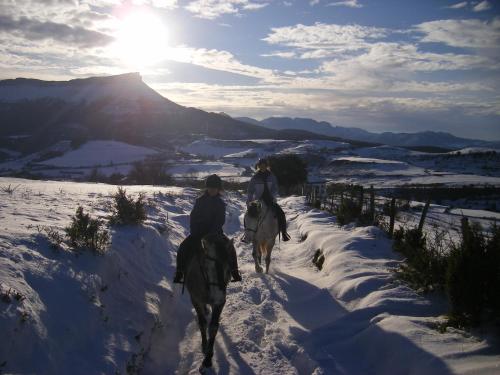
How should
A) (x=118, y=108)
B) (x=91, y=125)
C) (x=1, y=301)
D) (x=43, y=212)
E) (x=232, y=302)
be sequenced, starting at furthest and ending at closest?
1. (x=118, y=108)
2. (x=91, y=125)
3. (x=43, y=212)
4. (x=232, y=302)
5. (x=1, y=301)

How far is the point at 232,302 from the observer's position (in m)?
8.48

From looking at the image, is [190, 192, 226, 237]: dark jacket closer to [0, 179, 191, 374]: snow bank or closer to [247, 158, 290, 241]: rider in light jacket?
[0, 179, 191, 374]: snow bank

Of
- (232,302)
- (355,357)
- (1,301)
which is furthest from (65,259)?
(355,357)

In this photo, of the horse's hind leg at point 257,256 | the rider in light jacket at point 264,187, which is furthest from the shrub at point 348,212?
the horse's hind leg at point 257,256

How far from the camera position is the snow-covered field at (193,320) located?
4887 millimetres

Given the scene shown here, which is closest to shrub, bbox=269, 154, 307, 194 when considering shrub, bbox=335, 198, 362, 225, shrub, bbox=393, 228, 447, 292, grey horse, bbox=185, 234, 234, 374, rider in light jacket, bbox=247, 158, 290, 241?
shrub, bbox=335, 198, 362, 225

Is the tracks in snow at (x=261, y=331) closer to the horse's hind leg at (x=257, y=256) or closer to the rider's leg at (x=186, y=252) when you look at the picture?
the horse's hind leg at (x=257, y=256)

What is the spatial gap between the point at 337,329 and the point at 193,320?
3.03 metres

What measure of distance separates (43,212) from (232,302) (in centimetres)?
560

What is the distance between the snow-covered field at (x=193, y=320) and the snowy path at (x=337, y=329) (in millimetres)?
23

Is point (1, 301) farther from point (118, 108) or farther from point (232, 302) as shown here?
point (118, 108)

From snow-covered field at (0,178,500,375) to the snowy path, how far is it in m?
0.02

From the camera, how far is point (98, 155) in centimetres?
9669

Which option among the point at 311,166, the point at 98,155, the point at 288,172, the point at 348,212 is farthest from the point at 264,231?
the point at 311,166
